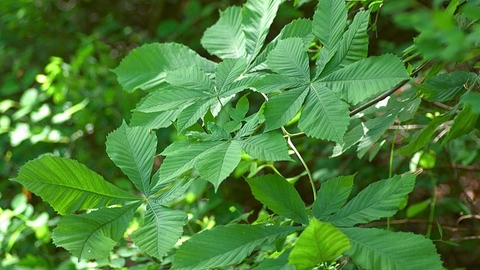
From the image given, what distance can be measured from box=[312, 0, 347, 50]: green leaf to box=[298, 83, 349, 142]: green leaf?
0.26 feet

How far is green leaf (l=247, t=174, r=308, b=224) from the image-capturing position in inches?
28.7

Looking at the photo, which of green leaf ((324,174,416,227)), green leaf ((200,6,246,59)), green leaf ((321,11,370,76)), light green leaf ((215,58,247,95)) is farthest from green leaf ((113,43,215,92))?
green leaf ((324,174,416,227))

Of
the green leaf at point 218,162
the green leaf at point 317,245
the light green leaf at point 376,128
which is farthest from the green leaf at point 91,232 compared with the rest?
the light green leaf at point 376,128

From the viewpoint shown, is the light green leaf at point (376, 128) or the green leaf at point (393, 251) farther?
the light green leaf at point (376, 128)

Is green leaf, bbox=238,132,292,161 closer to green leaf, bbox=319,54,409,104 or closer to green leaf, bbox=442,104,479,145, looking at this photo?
green leaf, bbox=319,54,409,104

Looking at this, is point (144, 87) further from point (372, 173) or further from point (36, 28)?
point (36, 28)

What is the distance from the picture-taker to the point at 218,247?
67cm

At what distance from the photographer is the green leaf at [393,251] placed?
0.62 m

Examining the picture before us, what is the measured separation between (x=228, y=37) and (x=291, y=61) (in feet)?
0.78

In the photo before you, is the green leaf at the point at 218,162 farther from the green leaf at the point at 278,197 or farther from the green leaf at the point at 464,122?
the green leaf at the point at 464,122

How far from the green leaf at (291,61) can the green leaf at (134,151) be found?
195mm

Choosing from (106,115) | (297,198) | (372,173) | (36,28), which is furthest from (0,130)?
(297,198)

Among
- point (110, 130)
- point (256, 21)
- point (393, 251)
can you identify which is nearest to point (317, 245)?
point (393, 251)

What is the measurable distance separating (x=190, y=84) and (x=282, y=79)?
5.0 inches
